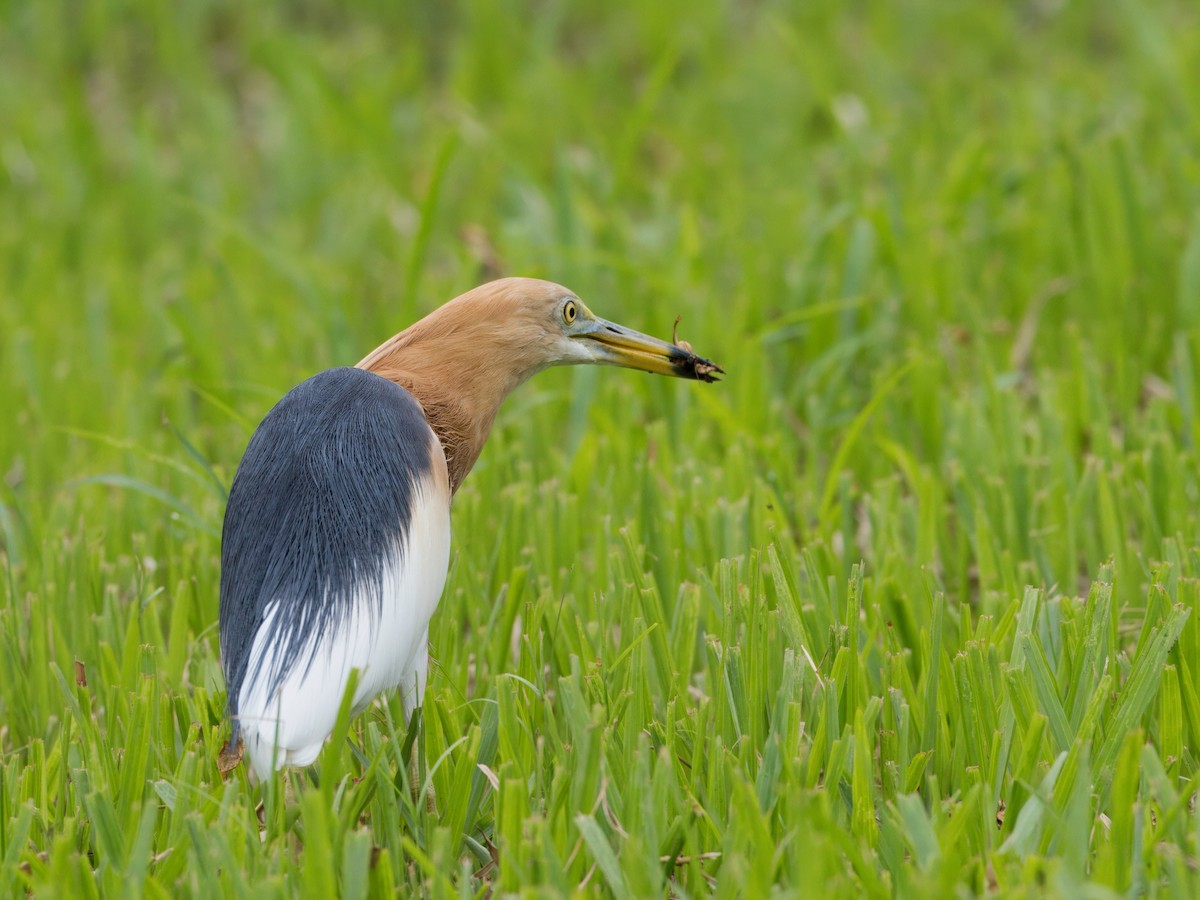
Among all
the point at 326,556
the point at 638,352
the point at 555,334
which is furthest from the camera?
the point at 638,352

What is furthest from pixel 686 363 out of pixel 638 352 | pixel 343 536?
pixel 343 536

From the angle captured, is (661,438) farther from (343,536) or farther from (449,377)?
(343,536)

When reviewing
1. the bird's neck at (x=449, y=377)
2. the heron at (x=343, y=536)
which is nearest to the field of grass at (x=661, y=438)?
the heron at (x=343, y=536)

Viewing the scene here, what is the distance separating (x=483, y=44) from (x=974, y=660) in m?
5.06

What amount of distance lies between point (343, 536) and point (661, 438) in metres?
1.35

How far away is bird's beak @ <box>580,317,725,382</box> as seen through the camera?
273 cm

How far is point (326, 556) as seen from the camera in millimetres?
2139

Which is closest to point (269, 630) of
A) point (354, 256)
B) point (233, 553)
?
point (233, 553)

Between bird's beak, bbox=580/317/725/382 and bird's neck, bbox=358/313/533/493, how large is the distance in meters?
0.25

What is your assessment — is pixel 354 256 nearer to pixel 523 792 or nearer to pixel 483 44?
pixel 483 44

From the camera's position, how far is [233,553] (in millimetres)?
2244

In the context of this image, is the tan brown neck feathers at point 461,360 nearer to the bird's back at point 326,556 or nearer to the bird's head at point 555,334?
the bird's head at point 555,334

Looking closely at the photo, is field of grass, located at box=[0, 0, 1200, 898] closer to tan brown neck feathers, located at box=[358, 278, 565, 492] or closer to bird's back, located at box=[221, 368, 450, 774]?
bird's back, located at box=[221, 368, 450, 774]

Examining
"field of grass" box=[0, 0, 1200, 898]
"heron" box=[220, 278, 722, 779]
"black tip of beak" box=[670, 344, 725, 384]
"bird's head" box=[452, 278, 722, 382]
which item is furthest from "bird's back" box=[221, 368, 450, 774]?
"black tip of beak" box=[670, 344, 725, 384]
